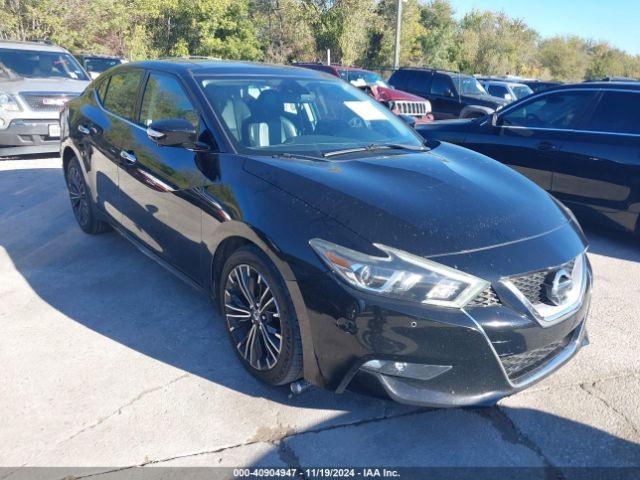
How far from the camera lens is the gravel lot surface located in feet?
8.20

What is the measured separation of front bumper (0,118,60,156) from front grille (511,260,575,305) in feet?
26.4

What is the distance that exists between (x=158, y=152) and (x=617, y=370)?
314 cm

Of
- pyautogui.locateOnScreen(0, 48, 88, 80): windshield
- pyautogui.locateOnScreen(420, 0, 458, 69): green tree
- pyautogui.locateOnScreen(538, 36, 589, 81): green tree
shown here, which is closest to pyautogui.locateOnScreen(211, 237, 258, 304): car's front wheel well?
pyautogui.locateOnScreen(0, 48, 88, 80): windshield

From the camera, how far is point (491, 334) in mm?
2312

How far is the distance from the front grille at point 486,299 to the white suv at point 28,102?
7979mm

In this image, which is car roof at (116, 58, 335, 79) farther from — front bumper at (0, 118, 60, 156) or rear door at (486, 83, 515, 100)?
rear door at (486, 83, 515, 100)

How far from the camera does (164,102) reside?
3799mm

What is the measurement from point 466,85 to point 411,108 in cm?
283

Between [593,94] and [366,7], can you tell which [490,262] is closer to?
[593,94]

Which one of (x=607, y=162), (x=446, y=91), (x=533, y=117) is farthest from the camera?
(x=446, y=91)

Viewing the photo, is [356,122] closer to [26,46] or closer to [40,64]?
[40,64]

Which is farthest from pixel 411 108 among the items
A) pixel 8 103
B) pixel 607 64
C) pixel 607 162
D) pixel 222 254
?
pixel 607 64

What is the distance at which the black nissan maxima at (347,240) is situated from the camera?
233 cm

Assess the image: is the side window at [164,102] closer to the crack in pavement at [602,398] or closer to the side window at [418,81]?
the crack in pavement at [602,398]
